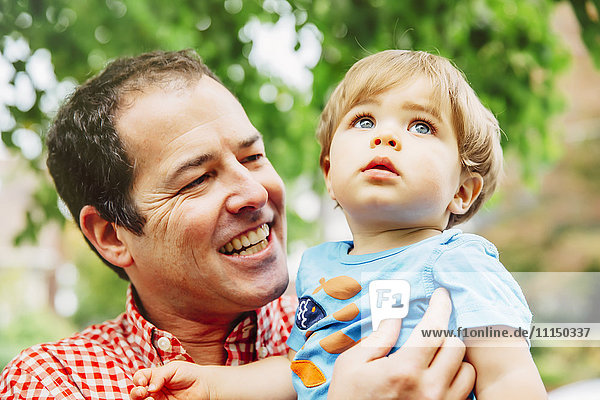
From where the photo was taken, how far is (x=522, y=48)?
376cm

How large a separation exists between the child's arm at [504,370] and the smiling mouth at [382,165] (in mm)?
370

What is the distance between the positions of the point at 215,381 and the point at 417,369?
0.52 metres

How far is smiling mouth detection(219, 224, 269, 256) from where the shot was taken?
166cm

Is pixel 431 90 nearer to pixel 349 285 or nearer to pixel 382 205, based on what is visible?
pixel 382 205

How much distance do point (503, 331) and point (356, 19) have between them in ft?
7.14

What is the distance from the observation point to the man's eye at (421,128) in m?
1.38

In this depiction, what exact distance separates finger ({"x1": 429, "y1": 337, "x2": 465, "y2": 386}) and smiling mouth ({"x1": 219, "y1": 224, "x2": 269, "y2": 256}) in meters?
0.63

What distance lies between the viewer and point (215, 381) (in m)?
1.50

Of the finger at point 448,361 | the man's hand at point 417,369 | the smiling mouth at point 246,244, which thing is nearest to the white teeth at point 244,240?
the smiling mouth at point 246,244

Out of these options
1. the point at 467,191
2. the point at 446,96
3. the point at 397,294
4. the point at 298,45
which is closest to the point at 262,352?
the point at 397,294

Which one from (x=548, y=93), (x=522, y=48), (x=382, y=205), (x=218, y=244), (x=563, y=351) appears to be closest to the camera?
(x=382, y=205)

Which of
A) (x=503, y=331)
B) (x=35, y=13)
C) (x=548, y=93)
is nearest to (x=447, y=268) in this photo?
(x=503, y=331)

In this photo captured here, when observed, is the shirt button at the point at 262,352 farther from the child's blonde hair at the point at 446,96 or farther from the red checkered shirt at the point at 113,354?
the child's blonde hair at the point at 446,96

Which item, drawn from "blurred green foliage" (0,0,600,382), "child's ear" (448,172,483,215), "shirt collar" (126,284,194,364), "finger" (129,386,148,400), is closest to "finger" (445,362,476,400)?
"child's ear" (448,172,483,215)
